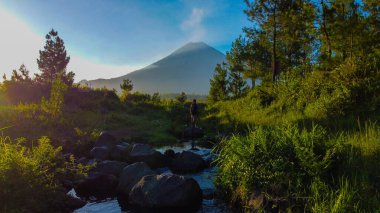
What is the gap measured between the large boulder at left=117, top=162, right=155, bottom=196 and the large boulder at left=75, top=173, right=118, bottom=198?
0.39 metres

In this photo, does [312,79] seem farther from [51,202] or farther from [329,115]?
[51,202]

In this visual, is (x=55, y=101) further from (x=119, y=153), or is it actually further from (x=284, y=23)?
(x=284, y=23)

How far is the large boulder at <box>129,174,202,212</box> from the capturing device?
27.5 ft

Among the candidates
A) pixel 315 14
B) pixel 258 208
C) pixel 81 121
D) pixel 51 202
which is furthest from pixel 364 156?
pixel 81 121

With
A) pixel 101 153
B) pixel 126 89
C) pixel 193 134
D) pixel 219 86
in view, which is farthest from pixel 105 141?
pixel 126 89

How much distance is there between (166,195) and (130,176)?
7.25ft

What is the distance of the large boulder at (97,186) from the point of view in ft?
32.9

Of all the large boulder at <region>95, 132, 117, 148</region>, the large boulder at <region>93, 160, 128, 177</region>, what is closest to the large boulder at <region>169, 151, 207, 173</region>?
the large boulder at <region>93, 160, 128, 177</region>

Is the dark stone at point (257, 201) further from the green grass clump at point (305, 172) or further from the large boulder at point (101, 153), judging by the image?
the large boulder at point (101, 153)

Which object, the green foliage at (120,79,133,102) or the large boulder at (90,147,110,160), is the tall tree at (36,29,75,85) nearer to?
the green foliage at (120,79,133,102)

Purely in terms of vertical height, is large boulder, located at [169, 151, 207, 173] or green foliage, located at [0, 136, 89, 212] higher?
green foliage, located at [0, 136, 89, 212]

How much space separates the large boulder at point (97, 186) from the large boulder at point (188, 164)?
10.4 ft

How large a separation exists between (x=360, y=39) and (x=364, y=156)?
19315 mm

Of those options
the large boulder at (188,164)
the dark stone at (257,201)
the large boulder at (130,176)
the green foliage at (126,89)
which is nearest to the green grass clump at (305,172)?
the dark stone at (257,201)
